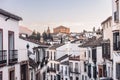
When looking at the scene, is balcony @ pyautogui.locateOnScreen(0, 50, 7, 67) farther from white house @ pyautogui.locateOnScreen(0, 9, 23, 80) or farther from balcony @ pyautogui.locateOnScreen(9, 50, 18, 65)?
balcony @ pyautogui.locateOnScreen(9, 50, 18, 65)

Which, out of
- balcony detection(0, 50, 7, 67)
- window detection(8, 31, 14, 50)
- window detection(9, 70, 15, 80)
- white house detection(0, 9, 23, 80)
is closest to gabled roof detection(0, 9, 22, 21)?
white house detection(0, 9, 23, 80)

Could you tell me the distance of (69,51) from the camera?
209 ft

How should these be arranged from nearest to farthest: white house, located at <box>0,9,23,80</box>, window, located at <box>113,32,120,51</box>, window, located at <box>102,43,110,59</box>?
white house, located at <box>0,9,23,80</box>
window, located at <box>113,32,120,51</box>
window, located at <box>102,43,110,59</box>

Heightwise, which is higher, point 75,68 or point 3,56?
point 3,56

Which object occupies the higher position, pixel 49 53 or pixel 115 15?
pixel 115 15

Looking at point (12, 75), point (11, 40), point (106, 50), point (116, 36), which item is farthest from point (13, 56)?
point (106, 50)

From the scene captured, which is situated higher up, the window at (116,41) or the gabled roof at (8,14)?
the gabled roof at (8,14)

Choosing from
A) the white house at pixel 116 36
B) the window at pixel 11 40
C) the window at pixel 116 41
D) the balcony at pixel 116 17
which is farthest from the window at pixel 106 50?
the window at pixel 11 40

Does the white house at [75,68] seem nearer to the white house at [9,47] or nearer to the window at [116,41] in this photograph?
the window at [116,41]

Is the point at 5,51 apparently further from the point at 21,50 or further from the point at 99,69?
the point at 99,69

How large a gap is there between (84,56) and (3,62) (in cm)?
3234

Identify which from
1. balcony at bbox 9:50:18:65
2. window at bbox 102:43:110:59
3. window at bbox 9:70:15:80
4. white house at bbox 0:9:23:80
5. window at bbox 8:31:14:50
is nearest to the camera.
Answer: white house at bbox 0:9:23:80

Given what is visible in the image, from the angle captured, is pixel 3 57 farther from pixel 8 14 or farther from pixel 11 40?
pixel 11 40

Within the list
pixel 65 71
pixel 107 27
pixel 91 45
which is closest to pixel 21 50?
pixel 107 27
